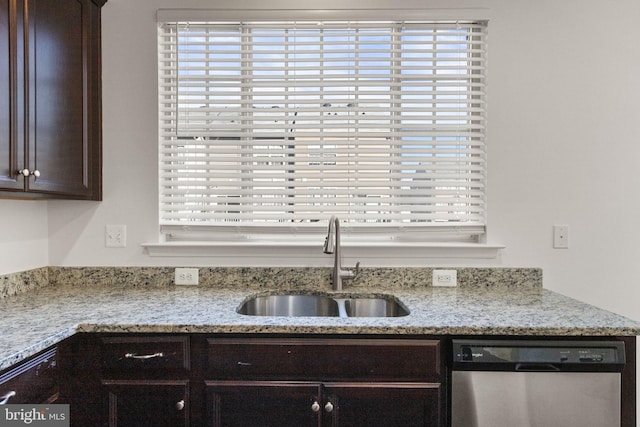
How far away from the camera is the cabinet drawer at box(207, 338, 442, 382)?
4.45ft

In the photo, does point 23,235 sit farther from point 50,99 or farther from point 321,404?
point 321,404

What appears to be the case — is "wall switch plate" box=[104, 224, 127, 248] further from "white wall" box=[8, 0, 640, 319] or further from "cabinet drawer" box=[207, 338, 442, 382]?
"cabinet drawer" box=[207, 338, 442, 382]

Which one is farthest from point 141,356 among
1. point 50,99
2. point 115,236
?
point 50,99

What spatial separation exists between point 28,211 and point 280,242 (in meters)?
1.27

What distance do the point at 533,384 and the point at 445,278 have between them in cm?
71

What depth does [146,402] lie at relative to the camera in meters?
1.38

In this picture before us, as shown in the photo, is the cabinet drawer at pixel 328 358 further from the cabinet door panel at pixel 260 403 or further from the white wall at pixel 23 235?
the white wall at pixel 23 235

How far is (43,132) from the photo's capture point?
1.57m

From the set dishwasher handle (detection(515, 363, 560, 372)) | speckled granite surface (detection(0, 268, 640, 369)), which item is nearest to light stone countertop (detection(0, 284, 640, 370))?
speckled granite surface (detection(0, 268, 640, 369))

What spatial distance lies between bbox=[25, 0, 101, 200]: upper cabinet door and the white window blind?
329 millimetres

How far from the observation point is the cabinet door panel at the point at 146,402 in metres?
1.38

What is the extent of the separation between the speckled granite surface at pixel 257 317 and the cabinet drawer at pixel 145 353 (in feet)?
0.17

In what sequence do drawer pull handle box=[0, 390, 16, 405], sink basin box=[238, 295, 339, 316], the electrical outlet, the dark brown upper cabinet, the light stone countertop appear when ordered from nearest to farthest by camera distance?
drawer pull handle box=[0, 390, 16, 405] → the light stone countertop → the dark brown upper cabinet → sink basin box=[238, 295, 339, 316] → the electrical outlet

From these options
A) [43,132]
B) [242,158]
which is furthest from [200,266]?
[43,132]
